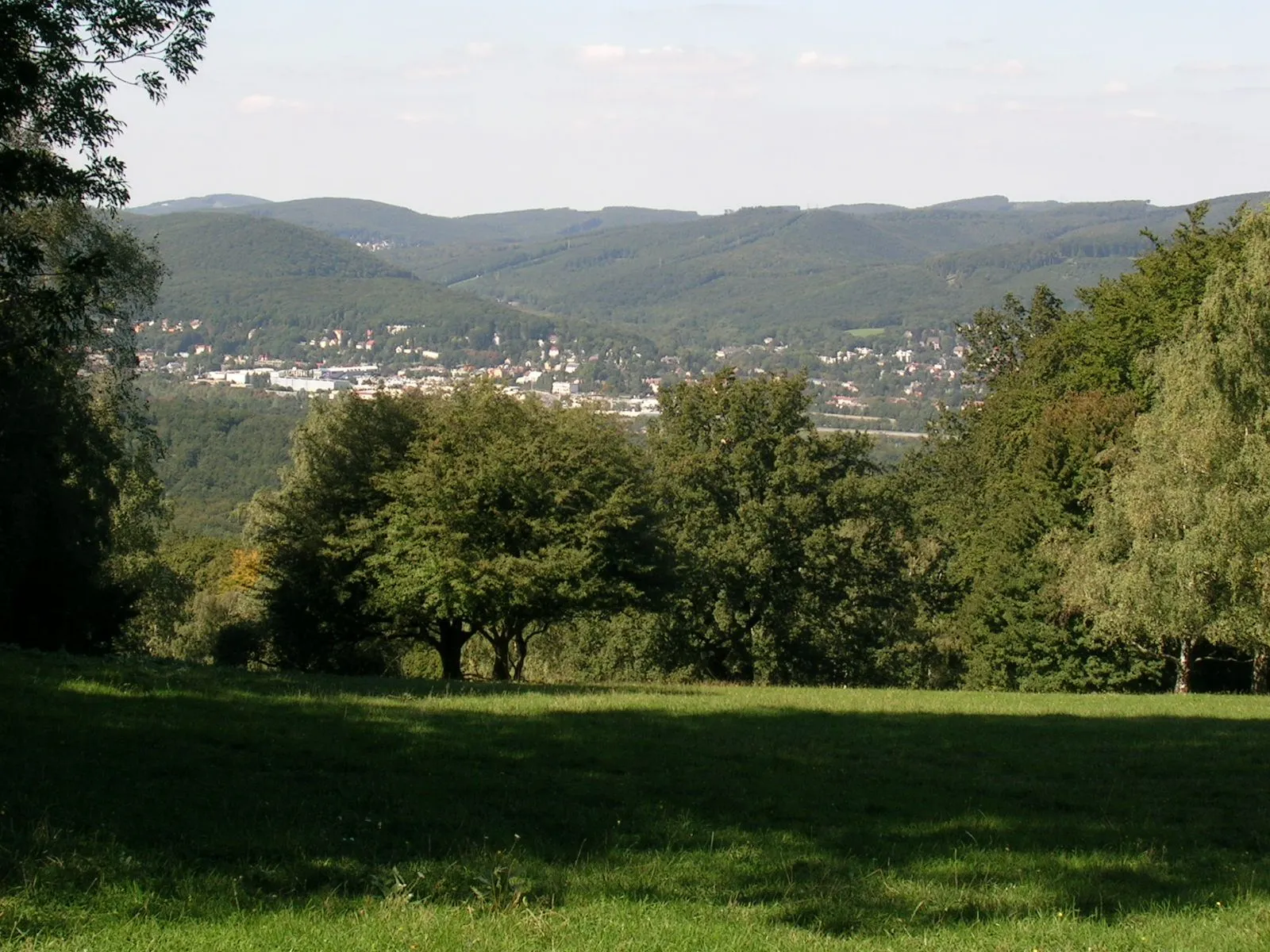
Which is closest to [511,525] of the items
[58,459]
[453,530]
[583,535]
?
[453,530]

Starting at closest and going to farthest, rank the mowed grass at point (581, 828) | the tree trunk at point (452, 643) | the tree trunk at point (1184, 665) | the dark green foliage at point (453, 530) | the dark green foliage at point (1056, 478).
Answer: the mowed grass at point (581, 828) → the dark green foliage at point (453, 530) → the tree trunk at point (452, 643) → the tree trunk at point (1184, 665) → the dark green foliage at point (1056, 478)

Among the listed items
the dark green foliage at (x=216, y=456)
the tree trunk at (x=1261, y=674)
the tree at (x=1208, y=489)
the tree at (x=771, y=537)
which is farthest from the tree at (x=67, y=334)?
the dark green foliage at (x=216, y=456)

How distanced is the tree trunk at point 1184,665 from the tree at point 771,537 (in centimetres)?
1021

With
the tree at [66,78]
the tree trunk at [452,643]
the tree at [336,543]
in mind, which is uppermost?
the tree at [66,78]

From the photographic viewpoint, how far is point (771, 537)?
43531mm

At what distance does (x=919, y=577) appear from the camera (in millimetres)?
51031

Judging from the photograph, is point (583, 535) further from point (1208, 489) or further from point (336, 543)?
point (1208, 489)

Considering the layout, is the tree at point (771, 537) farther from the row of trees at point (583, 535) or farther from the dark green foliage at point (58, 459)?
the dark green foliage at point (58, 459)

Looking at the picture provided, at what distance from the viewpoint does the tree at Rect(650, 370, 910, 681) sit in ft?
143

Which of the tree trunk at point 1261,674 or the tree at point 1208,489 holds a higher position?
the tree at point 1208,489

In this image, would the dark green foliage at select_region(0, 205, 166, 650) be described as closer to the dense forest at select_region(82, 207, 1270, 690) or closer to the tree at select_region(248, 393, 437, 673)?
the tree at select_region(248, 393, 437, 673)

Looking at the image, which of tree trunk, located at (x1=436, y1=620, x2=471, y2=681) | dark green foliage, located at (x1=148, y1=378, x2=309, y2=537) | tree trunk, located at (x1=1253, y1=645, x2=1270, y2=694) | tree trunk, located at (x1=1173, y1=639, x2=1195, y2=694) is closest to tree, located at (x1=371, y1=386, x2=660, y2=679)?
tree trunk, located at (x1=436, y1=620, x2=471, y2=681)

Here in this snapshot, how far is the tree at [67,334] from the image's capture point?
1678 cm

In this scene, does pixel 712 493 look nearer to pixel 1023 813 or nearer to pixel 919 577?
pixel 919 577
